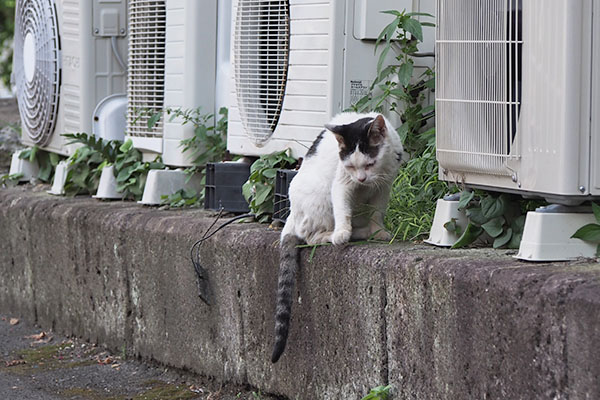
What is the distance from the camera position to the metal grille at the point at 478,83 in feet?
11.1

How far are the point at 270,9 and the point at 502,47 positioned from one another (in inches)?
74.6

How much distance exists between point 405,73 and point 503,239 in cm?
117

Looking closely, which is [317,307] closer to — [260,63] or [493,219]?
[493,219]

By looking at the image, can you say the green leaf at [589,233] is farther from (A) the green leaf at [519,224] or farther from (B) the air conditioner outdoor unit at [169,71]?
(B) the air conditioner outdoor unit at [169,71]

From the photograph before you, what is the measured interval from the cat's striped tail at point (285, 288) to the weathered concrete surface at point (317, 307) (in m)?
0.06

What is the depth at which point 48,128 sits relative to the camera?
24.1ft

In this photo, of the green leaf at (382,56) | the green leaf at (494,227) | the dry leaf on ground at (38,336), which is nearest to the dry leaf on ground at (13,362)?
the dry leaf on ground at (38,336)

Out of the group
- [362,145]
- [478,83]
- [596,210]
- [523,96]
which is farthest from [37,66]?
[596,210]

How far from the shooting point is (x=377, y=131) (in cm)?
411

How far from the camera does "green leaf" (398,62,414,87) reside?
14.9 feet

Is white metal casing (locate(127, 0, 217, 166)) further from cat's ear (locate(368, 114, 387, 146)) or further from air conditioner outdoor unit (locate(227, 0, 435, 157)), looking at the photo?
cat's ear (locate(368, 114, 387, 146))

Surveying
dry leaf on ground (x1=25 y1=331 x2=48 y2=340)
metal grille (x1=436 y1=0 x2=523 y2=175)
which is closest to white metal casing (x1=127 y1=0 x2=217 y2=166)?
dry leaf on ground (x1=25 y1=331 x2=48 y2=340)

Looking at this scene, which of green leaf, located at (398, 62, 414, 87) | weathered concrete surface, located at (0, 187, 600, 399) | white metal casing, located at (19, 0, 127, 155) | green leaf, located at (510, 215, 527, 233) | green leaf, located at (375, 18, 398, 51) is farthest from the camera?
white metal casing, located at (19, 0, 127, 155)

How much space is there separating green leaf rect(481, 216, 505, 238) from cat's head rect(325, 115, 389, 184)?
581mm
